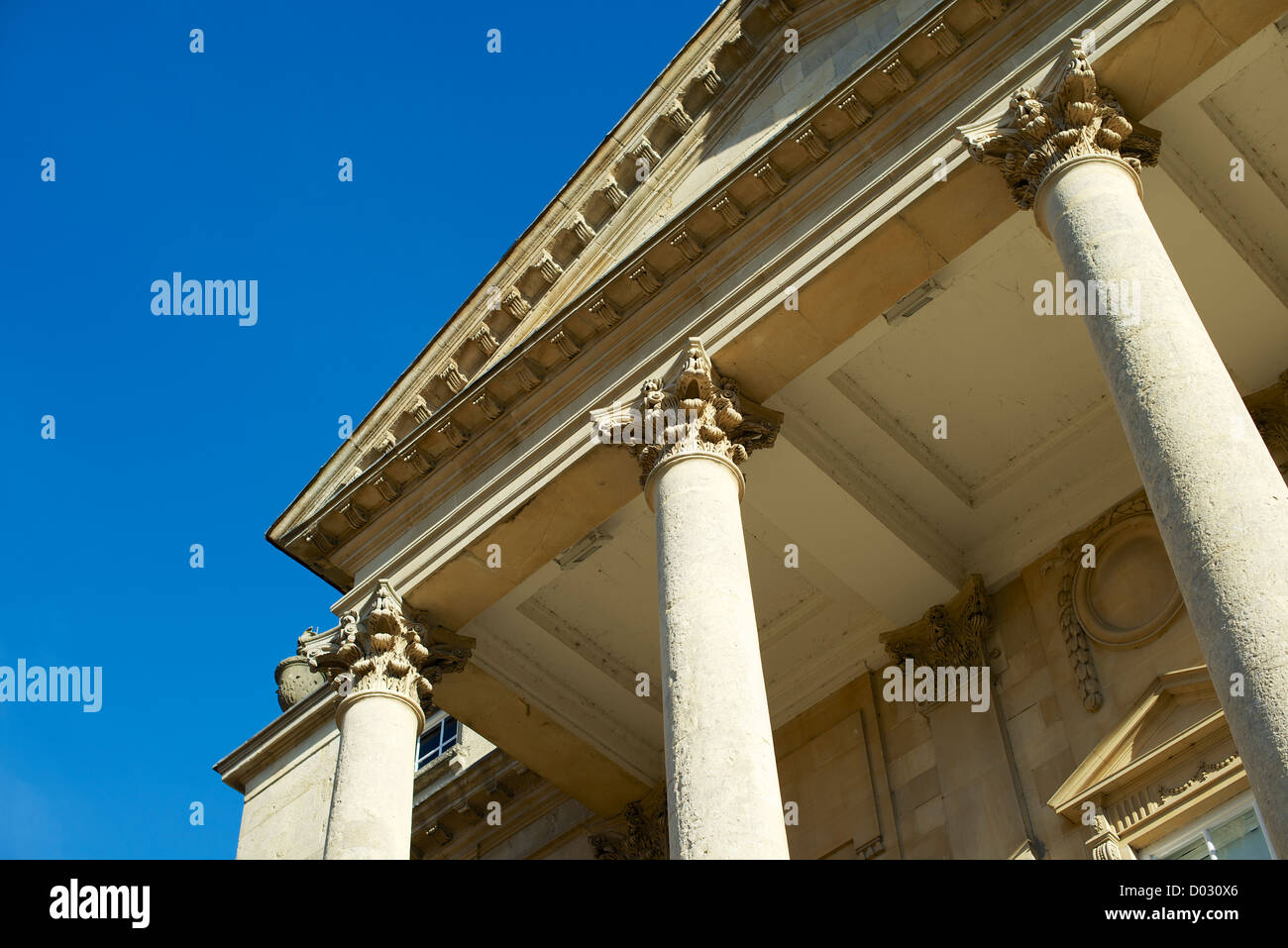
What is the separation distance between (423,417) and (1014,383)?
8581 millimetres

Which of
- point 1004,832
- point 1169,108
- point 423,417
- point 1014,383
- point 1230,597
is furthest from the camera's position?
point 423,417

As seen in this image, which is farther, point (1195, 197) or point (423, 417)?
point (423, 417)

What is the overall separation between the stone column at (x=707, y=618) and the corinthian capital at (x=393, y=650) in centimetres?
429

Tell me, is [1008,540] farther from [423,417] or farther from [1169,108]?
[423,417]

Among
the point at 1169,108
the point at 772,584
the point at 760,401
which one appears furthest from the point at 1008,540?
the point at 1169,108

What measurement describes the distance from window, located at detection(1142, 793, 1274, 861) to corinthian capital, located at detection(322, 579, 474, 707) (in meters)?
9.25

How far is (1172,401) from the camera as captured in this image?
12828 mm

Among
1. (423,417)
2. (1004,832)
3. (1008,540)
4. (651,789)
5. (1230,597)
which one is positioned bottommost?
(1230,597)

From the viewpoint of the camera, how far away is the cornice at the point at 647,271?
706 inches

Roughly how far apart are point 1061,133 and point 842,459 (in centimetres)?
661

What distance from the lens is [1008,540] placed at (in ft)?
71.8

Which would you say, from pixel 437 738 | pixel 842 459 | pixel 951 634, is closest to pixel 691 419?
pixel 842 459

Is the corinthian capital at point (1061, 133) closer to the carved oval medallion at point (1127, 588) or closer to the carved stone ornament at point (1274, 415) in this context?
the carved stone ornament at point (1274, 415)
